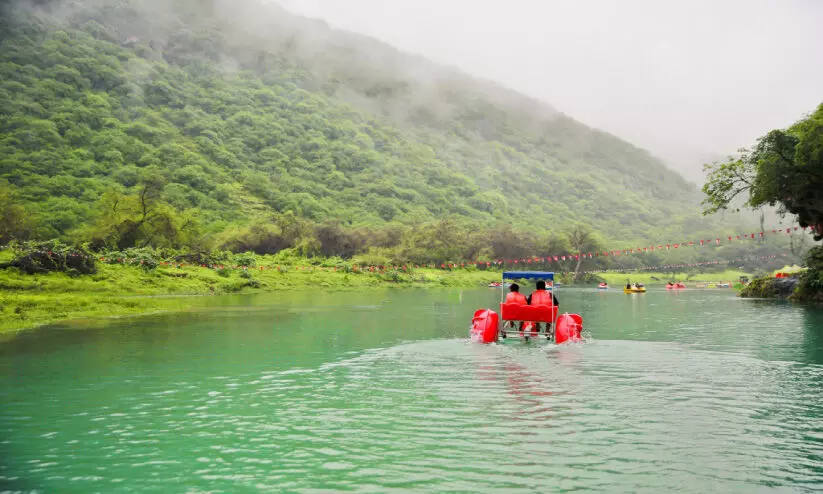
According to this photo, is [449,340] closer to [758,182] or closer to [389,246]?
[758,182]

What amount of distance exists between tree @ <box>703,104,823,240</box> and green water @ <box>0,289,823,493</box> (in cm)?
2354

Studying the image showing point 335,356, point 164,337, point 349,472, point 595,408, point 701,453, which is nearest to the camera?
point 349,472

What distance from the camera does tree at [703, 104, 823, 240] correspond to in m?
46.9

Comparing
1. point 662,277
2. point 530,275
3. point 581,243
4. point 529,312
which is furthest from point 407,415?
point 662,277

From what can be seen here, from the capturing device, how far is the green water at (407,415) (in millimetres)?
10883

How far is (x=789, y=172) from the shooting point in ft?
163

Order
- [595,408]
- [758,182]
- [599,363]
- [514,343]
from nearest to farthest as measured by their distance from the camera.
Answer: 1. [595,408]
2. [599,363]
3. [514,343]
4. [758,182]

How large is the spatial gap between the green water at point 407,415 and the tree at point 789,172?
77.2ft

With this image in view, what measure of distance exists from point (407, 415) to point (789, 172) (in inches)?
1794

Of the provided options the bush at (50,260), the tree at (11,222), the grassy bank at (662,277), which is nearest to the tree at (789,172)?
the bush at (50,260)

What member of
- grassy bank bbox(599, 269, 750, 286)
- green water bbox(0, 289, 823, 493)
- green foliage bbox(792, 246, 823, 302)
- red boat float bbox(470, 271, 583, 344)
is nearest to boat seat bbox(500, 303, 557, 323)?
red boat float bbox(470, 271, 583, 344)

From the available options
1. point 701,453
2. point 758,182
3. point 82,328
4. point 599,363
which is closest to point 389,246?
point 758,182

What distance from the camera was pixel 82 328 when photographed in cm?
3309

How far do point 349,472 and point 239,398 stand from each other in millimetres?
7048
